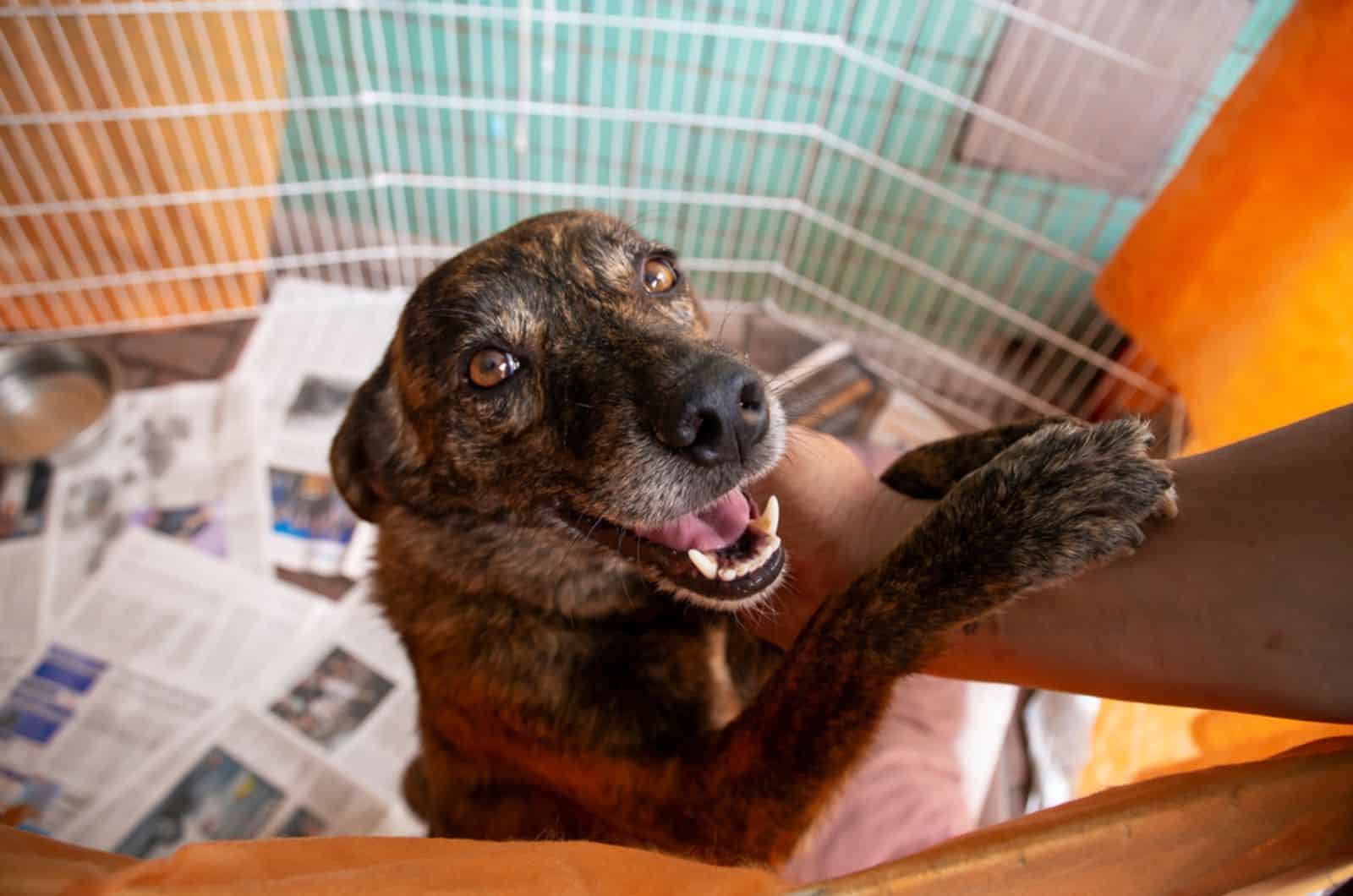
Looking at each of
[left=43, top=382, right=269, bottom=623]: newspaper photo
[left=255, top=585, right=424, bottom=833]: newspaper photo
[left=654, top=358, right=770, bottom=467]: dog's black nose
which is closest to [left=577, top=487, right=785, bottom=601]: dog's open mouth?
[left=654, top=358, right=770, bottom=467]: dog's black nose

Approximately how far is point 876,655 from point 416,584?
905 mm

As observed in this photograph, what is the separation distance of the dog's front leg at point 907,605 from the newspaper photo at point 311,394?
1831mm

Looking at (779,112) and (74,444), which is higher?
(779,112)

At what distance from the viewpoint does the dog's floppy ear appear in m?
1.57

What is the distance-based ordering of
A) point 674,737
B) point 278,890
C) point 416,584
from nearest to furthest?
point 278,890 → point 674,737 → point 416,584

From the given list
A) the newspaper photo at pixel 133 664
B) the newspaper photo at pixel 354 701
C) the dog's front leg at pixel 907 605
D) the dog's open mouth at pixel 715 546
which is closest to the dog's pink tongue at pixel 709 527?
the dog's open mouth at pixel 715 546

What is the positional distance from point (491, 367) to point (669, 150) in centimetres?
196

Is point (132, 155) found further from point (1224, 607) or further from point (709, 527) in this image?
point (1224, 607)

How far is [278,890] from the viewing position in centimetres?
78

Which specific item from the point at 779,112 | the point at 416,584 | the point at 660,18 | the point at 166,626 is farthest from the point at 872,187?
the point at 166,626

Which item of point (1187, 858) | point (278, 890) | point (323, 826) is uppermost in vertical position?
point (1187, 858)

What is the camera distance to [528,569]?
1.45m

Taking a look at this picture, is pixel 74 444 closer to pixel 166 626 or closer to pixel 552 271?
pixel 166 626

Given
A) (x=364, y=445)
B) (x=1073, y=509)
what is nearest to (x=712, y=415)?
(x=1073, y=509)
